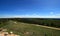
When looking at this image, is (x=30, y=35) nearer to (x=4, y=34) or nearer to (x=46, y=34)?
(x=46, y=34)

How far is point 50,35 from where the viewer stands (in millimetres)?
10648

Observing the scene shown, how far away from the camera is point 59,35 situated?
1064 cm

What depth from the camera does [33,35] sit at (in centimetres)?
1039

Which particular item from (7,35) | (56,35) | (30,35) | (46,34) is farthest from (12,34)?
(56,35)

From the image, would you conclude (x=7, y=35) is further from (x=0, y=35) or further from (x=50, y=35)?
(x=50, y=35)

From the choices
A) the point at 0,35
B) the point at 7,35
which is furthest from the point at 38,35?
the point at 0,35

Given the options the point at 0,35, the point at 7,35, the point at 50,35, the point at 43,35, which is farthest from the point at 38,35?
the point at 0,35

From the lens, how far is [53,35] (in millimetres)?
10633

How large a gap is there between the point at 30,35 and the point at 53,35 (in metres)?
2.16

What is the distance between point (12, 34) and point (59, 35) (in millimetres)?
4384

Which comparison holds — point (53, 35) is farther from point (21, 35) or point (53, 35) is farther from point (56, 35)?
point (21, 35)

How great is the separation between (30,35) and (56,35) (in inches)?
94.9

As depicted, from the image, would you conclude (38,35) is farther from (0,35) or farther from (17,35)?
(0,35)

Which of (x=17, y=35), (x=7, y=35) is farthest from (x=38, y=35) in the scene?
(x=7, y=35)
